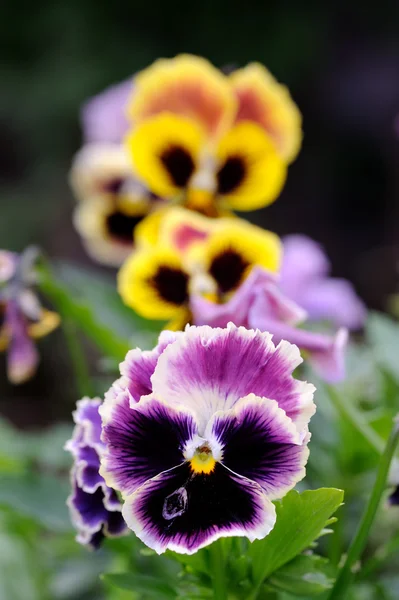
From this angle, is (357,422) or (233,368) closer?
(233,368)

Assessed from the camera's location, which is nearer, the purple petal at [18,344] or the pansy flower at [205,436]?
the pansy flower at [205,436]

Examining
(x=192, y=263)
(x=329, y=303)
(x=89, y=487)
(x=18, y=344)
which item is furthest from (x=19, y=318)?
(x=329, y=303)

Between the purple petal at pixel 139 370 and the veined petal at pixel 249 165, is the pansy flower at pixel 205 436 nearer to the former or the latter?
the purple petal at pixel 139 370

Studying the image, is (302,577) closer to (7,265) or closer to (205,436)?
(205,436)

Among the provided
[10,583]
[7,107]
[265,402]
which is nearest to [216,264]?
[265,402]

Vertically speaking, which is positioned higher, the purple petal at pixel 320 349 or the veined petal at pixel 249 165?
the veined petal at pixel 249 165

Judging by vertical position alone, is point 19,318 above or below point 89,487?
above

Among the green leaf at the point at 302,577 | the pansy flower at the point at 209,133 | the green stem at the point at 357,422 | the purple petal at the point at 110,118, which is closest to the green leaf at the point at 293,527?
the green leaf at the point at 302,577
